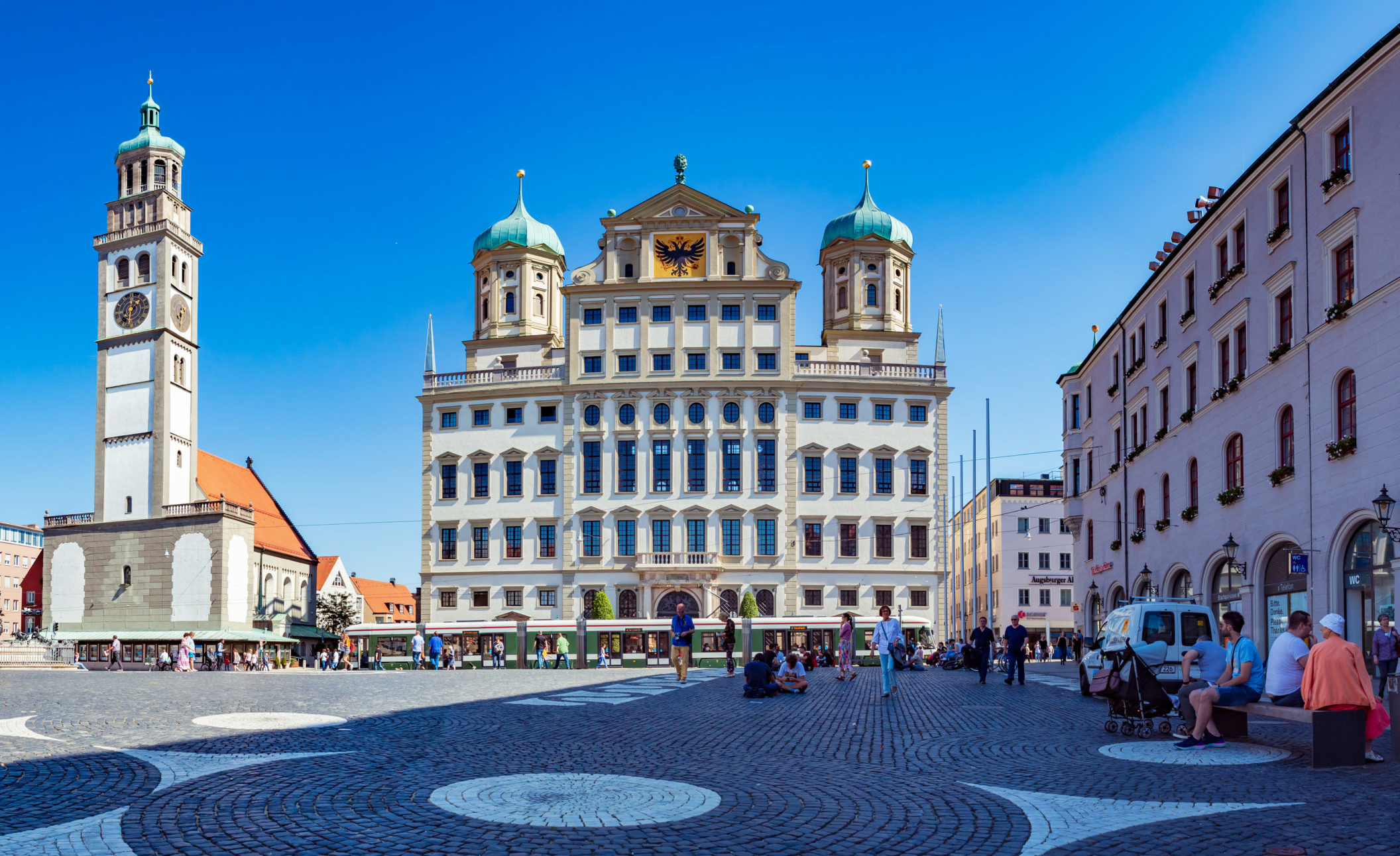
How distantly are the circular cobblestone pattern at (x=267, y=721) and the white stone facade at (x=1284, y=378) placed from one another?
808 inches

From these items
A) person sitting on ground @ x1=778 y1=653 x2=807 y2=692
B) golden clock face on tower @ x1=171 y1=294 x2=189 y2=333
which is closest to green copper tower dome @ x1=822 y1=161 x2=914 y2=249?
golden clock face on tower @ x1=171 y1=294 x2=189 y2=333

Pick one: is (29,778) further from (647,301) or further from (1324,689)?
(647,301)

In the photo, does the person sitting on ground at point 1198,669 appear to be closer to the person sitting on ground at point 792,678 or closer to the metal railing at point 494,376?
the person sitting on ground at point 792,678

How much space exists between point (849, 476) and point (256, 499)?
1812 inches

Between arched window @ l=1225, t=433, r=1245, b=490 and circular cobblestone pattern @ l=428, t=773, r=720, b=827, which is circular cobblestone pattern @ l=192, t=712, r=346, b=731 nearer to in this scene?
circular cobblestone pattern @ l=428, t=773, r=720, b=827

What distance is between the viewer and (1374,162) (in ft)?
A: 83.7

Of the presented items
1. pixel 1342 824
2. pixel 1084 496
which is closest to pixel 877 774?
pixel 1342 824

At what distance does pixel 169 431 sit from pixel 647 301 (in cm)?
2855

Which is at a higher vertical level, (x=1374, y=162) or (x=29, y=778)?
(x=1374, y=162)

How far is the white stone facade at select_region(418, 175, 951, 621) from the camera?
216ft

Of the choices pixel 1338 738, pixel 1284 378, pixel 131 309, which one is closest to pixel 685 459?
pixel 131 309

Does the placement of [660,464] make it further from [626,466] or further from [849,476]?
[849,476]

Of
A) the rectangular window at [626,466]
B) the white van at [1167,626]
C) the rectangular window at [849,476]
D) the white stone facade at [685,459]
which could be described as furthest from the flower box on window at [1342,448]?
the rectangular window at [626,466]

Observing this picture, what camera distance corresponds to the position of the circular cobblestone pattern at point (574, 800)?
26.5ft
